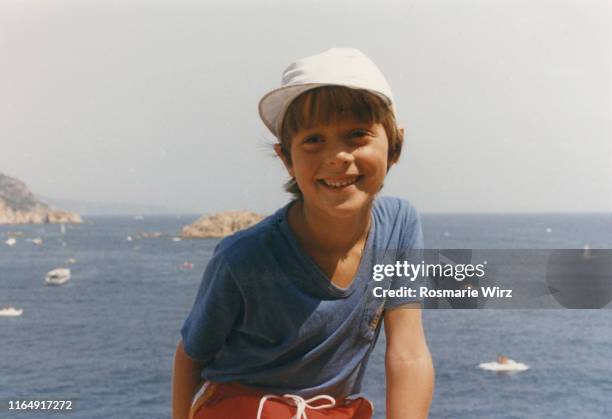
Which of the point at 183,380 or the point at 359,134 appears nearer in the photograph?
the point at 359,134

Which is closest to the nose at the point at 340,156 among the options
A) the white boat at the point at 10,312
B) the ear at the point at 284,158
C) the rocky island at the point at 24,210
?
the ear at the point at 284,158

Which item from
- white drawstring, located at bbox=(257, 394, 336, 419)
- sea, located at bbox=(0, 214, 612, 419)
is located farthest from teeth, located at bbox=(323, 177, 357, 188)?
sea, located at bbox=(0, 214, 612, 419)

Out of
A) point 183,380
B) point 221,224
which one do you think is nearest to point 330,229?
point 183,380

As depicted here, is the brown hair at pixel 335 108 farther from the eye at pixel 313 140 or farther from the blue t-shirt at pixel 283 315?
the blue t-shirt at pixel 283 315

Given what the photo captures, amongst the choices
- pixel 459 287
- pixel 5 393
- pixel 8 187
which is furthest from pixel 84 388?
pixel 8 187

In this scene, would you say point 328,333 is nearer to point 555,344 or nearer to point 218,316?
point 218,316

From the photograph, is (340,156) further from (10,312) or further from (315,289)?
(10,312)

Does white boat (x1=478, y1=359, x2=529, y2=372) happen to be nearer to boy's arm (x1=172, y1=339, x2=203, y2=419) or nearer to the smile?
boy's arm (x1=172, y1=339, x2=203, y2=419)
